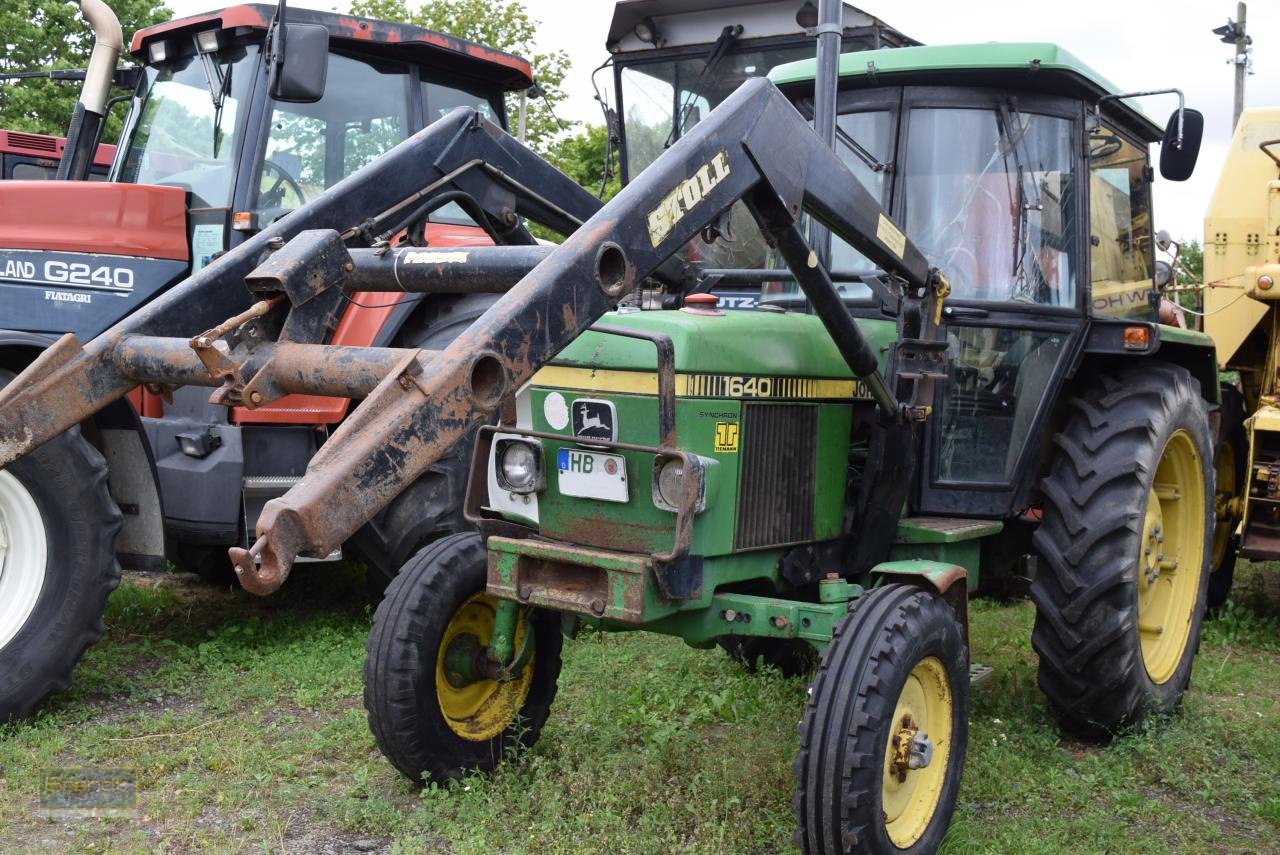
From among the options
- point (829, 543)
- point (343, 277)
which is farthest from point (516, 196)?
point (829, 543)

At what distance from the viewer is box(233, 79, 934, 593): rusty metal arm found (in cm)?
251

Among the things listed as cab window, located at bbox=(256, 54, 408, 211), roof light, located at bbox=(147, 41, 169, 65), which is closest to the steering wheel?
cab window, located at bbox=(256, 54, 408, 211)

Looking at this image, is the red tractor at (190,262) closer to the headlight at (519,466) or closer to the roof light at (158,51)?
the roof light at (158,51)

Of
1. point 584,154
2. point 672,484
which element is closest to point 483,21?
point 584,154

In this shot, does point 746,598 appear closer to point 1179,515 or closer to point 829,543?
point 829,543

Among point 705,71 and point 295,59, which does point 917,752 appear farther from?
point 705,71

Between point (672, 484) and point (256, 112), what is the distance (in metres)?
3.12

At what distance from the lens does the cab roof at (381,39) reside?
219 inches

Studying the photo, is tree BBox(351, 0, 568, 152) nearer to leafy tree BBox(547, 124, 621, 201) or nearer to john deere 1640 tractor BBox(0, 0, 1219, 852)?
leafy tree BBox(547, 124, 621, 201)

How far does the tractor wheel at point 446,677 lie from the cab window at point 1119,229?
7.93ft

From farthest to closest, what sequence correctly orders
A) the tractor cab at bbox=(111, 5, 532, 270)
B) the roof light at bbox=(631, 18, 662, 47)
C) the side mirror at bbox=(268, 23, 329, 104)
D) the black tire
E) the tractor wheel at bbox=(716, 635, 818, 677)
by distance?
1. the roof light at bbox=(631, 18, 662, 47)
2. the tractor cab at bbox=(111, 5, 532, 270)
3. the black tire
4. the tractor wheel at bbox=(716, 635, 818, 677)
5. the side mirror at bbox=(268, 23, 329, 104)

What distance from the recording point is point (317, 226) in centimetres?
388

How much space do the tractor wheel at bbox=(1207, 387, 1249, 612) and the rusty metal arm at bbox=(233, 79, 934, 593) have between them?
371 cm

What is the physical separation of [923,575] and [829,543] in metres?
0.60
